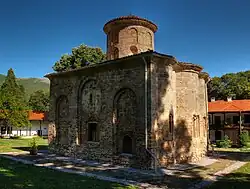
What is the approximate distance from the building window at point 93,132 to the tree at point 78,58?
63.1 feet

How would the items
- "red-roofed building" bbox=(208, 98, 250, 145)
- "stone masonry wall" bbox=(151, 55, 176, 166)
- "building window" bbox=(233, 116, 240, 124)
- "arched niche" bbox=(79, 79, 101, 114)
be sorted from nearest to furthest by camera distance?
1. "stone masonry wall" bbox=(151, 55, 176, 166)
2. "arched niche" bbox=(79, 79, 101, 114)
3. "red-roofed building" bbox=(208, 98, 250, 145)
4. "building window" bbox=(233, 116, 240, 124)

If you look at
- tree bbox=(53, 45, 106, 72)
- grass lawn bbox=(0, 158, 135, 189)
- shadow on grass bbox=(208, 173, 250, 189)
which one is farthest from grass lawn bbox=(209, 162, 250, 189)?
tree bbox=(53, 45, 106, 72)

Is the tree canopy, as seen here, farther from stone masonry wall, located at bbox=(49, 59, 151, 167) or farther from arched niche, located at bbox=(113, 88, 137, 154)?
arched niche, located at bbox=(113, 88, 137, 154)

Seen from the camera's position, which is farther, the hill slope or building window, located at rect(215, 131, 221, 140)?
the hill slope

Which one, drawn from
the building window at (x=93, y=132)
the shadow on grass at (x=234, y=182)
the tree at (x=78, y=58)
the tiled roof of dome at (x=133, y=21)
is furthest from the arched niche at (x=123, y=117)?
the tree at (x=78, y=58)

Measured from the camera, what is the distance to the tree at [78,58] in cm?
3534

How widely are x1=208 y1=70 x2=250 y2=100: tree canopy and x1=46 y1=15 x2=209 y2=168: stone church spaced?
28.2 meters

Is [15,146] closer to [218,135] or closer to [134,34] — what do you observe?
[134,34]

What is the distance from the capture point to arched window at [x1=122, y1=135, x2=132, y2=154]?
595 inches

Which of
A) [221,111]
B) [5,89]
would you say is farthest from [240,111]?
[5,89]

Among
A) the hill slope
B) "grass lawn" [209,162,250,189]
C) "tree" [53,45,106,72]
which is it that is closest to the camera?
"grass lawn" [209,162,250,189]

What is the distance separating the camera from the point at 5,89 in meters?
43.6

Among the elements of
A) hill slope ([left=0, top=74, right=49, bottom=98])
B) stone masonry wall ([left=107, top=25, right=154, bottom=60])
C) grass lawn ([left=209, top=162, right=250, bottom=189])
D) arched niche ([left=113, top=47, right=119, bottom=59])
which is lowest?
grass lawn ([left=209, top=162, right=250, bottom=189])

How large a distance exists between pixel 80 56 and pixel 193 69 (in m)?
21.3
